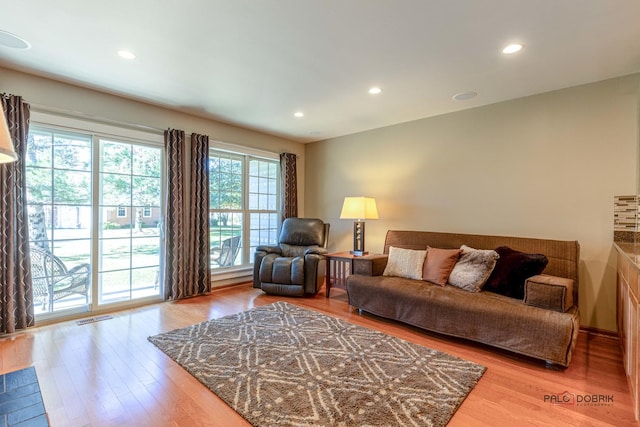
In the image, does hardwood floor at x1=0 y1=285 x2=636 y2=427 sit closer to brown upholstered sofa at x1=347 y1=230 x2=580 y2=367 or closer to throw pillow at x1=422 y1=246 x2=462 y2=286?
brown upholstered sofa at x1=347 y1=230 x2=580 y2=367

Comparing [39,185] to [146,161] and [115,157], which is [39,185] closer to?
[115,157]

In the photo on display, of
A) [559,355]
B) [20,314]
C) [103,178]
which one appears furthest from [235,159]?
[559,355]

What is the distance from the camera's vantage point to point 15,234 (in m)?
2.84

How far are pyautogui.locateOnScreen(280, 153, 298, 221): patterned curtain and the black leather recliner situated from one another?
2.81 feet

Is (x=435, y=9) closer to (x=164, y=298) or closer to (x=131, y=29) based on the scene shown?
(x=131, y=29)

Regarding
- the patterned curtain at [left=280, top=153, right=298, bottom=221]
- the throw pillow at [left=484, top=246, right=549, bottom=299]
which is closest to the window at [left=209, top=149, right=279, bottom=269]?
the patterned curtain at [left=280, top=153, right=298, bottom=221]

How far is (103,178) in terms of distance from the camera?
11.6 feet

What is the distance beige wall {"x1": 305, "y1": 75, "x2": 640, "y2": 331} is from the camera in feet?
9.57

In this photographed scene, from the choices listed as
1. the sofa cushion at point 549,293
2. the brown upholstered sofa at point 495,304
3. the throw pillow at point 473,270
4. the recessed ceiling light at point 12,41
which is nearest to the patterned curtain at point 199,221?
the recessed ceiling light at point 12,41

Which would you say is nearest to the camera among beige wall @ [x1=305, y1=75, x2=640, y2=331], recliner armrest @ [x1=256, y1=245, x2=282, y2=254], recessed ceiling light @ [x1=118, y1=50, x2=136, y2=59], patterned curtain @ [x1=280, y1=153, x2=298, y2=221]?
recessed ceiling light @ [x1=118, y1=50, x2=136, y2=59]

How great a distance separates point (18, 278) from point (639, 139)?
5.84 meters

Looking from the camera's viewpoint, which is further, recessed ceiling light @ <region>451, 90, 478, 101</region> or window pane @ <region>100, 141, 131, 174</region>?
window pane @ <region>100, 141, 131, 174</region>

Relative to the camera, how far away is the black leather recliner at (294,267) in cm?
416

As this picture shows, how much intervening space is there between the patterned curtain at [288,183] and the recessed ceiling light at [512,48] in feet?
11.8
